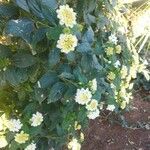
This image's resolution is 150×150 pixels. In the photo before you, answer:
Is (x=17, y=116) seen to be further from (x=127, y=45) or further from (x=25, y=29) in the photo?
(x=127, y=45)

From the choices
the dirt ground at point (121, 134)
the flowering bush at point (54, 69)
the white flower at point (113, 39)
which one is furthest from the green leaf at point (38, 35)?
the dirt ground at point (121, 134)

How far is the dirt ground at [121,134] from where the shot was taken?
9.00ft

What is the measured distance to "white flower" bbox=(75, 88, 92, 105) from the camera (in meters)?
1.76

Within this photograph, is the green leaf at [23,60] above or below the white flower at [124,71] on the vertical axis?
above

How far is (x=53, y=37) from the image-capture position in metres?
1.65

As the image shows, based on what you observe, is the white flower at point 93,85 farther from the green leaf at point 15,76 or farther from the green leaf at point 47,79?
the green leaf at point 15,76

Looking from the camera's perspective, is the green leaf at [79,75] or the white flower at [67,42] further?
the green leaf at [79,75]

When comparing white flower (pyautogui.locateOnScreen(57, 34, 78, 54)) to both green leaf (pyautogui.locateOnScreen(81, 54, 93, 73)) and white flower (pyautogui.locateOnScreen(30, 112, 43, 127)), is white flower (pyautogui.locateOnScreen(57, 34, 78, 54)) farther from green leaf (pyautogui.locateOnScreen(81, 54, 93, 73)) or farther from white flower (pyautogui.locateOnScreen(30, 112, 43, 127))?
white flower (pyautogui.locateOnScreen(30, 112, 43, 127))

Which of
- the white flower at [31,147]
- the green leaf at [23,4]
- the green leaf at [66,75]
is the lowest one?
the white flower at [31,147]

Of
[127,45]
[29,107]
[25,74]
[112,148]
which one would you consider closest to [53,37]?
[25,74]

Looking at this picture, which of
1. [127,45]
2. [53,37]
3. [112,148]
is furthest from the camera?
[112,148]

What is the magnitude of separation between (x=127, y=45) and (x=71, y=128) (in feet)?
1.95

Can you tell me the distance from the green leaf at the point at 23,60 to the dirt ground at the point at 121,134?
1.08 meters

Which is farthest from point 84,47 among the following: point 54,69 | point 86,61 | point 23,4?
point 23,4
